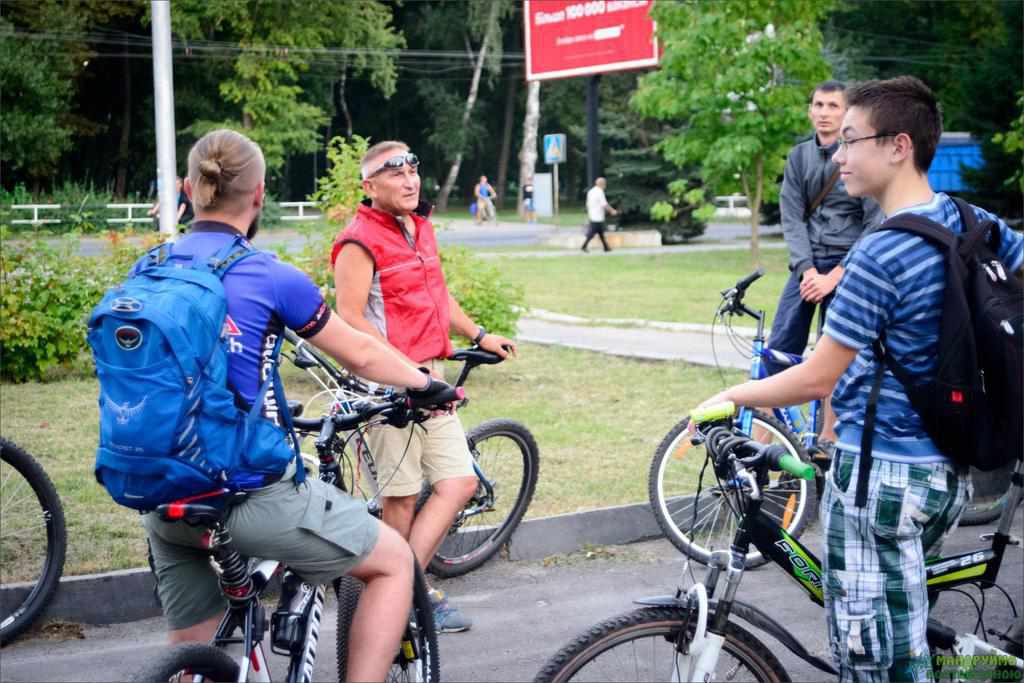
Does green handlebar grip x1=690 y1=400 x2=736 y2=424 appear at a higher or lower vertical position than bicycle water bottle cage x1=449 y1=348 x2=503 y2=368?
higher

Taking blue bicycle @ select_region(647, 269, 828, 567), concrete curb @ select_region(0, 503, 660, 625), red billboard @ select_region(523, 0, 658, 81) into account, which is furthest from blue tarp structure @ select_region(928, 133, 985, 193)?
concrete curb @ select_region(0, 503, 660, 625)

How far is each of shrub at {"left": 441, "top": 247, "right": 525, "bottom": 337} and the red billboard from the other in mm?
23464

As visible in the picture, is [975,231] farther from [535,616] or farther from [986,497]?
[986,497]

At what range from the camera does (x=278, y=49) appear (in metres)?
42.1

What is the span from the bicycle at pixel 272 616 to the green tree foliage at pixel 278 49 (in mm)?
23838

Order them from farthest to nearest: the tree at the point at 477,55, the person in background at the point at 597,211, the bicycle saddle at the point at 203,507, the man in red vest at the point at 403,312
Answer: the tree at the point at 477,55
the person in background at the point at 597,211
the man in red vest at the point at 403,312
the bicycle saddle at the point at 203,507


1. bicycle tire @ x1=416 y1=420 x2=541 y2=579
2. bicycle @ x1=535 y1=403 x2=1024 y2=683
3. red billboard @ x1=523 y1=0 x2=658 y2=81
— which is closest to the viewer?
bicycle @ x1=535 y1=403 x2=1024 y2=683

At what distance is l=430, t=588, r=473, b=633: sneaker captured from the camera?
538 cm

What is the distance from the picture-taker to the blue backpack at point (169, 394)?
9.41ft

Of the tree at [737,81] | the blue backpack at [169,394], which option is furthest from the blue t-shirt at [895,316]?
the tree at [737,81]

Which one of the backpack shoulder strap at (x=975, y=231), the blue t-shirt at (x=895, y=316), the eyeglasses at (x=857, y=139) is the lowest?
the blue t-shirt at (x=895, y=316)

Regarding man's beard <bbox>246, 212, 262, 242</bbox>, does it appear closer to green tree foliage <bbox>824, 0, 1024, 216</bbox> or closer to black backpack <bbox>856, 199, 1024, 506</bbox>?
black backpack <bbox>856, 199, 1024, 506</bbox>

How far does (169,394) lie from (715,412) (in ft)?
4.60

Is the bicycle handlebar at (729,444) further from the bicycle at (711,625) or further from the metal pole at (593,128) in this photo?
the metal pole at (593,128)
